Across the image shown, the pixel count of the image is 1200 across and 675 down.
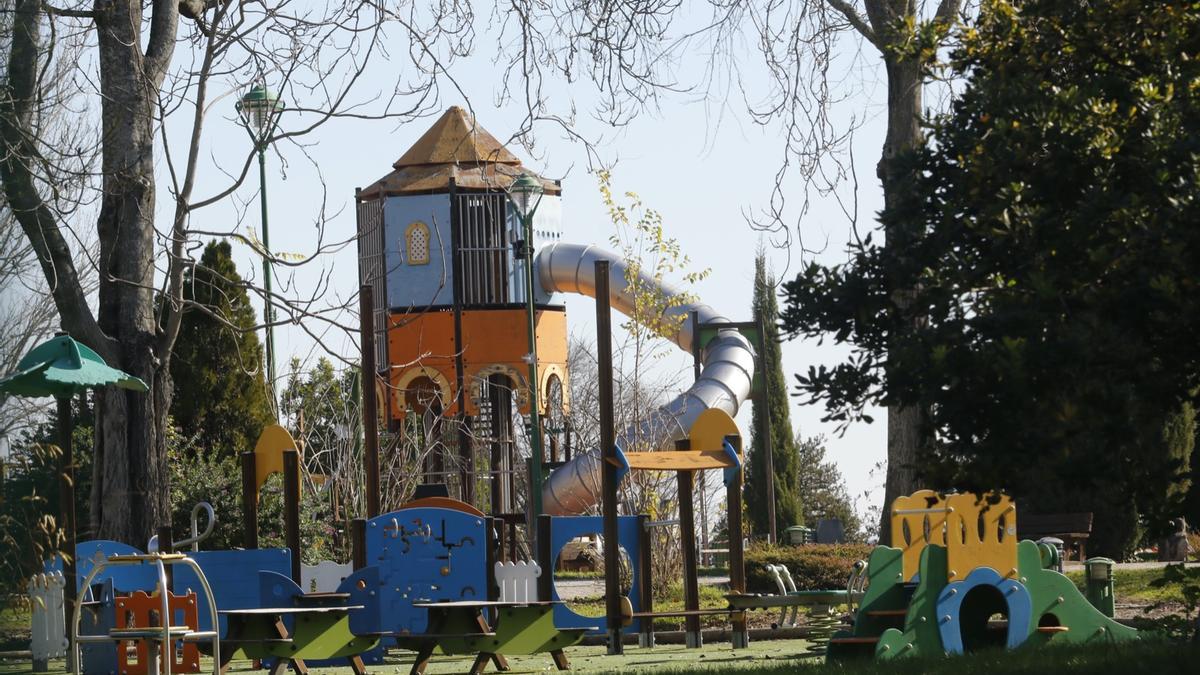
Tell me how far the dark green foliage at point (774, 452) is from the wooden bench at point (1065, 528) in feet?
52.5

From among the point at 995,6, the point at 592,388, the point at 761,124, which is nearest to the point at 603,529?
the point at 761,124

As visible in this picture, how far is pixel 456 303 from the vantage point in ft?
115

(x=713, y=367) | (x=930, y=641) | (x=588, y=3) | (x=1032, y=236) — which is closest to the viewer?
(x=1032, y=236)

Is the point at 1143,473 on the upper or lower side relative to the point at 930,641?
upper

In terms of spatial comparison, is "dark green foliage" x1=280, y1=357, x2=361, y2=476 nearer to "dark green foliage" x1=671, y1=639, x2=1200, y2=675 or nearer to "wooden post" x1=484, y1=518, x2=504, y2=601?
"wooden post" x1=484, y1=518, x2=504, y2=601

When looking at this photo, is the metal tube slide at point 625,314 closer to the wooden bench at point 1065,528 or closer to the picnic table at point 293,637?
the wooden bench at point 1065,528

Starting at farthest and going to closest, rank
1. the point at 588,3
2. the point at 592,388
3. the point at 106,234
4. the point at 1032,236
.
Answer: the point at 592,388 < the point at 106,234 < the point at 588,3 < the point at 1032,236

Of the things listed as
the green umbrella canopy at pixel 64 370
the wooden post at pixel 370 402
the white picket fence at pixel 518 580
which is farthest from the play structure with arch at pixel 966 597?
the green umbrella canopy at pixel 64 370

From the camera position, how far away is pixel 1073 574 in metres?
21.4

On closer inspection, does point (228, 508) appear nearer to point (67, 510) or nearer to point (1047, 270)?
point (67, 510)

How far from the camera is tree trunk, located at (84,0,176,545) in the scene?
645 inches

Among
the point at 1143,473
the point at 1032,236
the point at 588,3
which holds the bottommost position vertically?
the point at 1143,473

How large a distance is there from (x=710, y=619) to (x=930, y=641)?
7993mm

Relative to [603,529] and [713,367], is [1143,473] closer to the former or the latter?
[603,529]
